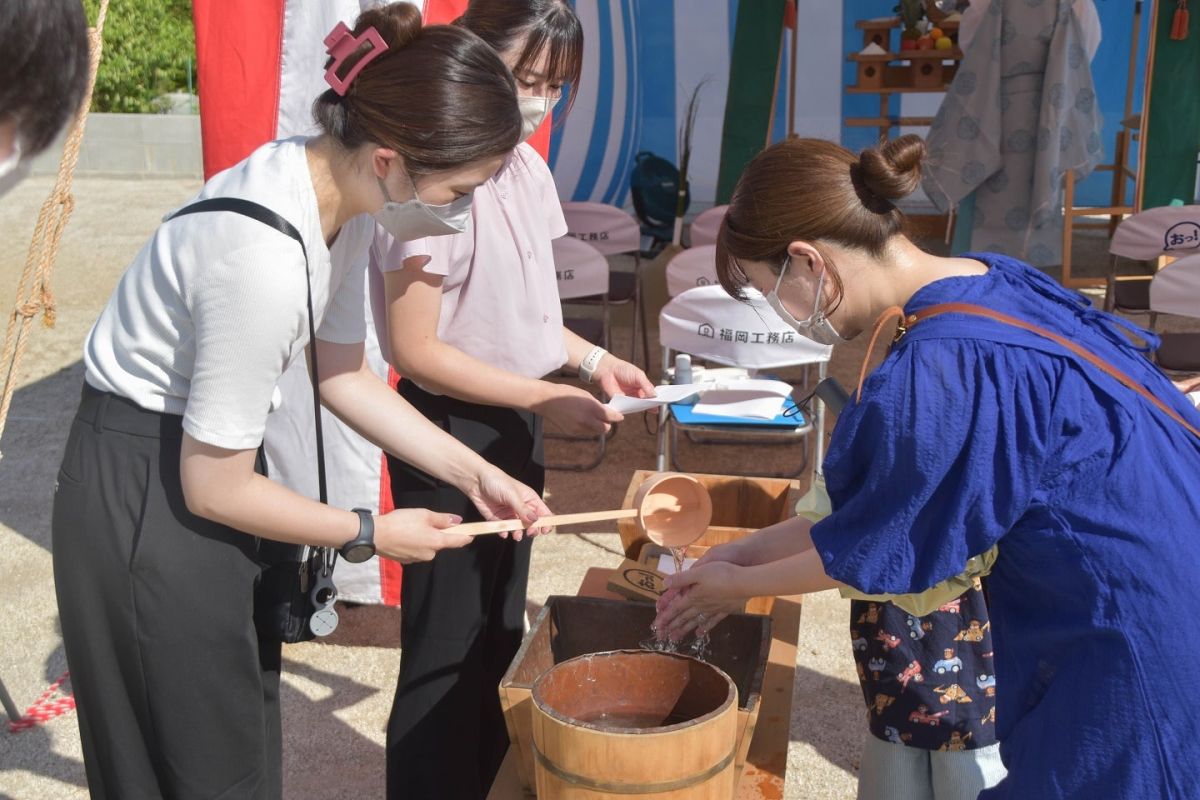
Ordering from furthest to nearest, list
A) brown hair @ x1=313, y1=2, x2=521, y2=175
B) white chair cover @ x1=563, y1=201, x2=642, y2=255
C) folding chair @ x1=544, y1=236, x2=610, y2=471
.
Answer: white chair cover @ x1=563, y1=201, x2=642, y2=255 < folding chair @ x1=544, y1=236, x2=610, y2=471 < brown hair @ x1=313, y1=2, x2=521, y2=175

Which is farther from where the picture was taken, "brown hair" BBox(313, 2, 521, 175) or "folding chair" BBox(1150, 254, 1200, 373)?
"folding chair" BBox(1150, 254, 1200, 373)

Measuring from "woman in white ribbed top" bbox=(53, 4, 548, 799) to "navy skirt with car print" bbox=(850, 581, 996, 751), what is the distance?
0.78m

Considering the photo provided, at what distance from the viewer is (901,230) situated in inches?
57.9

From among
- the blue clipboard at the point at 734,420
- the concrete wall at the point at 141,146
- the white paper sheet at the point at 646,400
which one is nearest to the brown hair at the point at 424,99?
the white paper sheet at the point at 646,400

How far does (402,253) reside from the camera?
1821mm

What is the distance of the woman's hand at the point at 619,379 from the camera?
231cm

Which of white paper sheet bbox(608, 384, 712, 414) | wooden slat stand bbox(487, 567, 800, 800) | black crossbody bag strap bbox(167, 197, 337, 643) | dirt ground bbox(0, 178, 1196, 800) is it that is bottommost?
dirt ground bbox(0, 178, 1196, 800)

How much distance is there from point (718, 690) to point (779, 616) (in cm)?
71

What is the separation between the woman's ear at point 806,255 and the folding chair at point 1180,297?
3235 mm

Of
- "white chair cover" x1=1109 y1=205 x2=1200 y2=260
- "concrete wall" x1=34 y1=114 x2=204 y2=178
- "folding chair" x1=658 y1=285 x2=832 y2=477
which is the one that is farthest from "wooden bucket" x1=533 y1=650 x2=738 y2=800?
"concrete wall" x1=34 y1=114 x2=204 y2=178

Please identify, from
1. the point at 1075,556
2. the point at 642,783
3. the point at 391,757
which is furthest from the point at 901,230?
the point at 391,757

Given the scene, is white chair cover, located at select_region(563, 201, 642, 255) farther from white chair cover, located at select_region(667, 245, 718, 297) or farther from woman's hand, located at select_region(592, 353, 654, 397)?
woman's hand, located at select_region(592, 353, 654, 397)

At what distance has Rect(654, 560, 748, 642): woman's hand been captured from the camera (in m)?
1.63

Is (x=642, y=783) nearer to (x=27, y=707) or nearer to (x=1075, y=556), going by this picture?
(x=1075, y=556)
